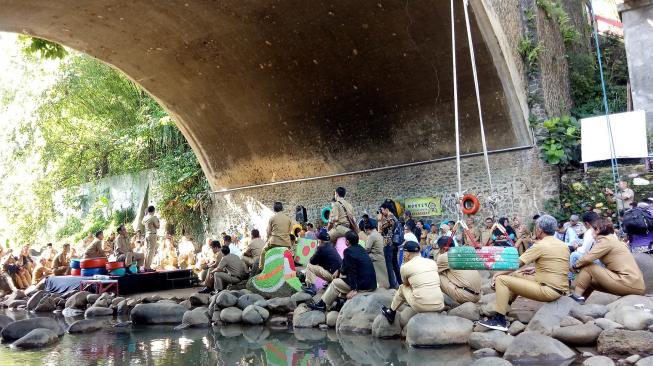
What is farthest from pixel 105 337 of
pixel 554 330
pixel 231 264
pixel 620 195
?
pixel 620 195

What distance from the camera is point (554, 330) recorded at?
6066mm

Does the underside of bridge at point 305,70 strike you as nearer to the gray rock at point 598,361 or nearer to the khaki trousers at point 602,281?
the khaki trousers at point 602,281

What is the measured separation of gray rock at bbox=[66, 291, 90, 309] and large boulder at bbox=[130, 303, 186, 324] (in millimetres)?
2838

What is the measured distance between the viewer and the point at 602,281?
21.0 ft

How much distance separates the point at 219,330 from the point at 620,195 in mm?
7680

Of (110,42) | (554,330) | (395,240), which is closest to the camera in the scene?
(554,330)

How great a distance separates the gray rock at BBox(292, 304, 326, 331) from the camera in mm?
8359

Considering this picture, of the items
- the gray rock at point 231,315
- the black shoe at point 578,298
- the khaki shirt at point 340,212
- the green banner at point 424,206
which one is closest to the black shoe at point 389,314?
the black shoe at point 578,298

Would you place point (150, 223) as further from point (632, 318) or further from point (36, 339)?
point (632, 318)

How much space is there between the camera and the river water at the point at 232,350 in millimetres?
6227

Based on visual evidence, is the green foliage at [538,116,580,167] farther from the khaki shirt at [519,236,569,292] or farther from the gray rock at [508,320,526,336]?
the gray rock at [508,320,526,336]

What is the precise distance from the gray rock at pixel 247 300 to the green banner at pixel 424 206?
19.0 feet

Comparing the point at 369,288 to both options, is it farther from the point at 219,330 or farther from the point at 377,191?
the point at 377,191

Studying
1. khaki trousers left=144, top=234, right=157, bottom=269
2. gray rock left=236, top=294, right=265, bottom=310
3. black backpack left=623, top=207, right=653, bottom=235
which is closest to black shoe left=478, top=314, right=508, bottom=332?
black backpack left=623, top=207, right=653, bottom=235
